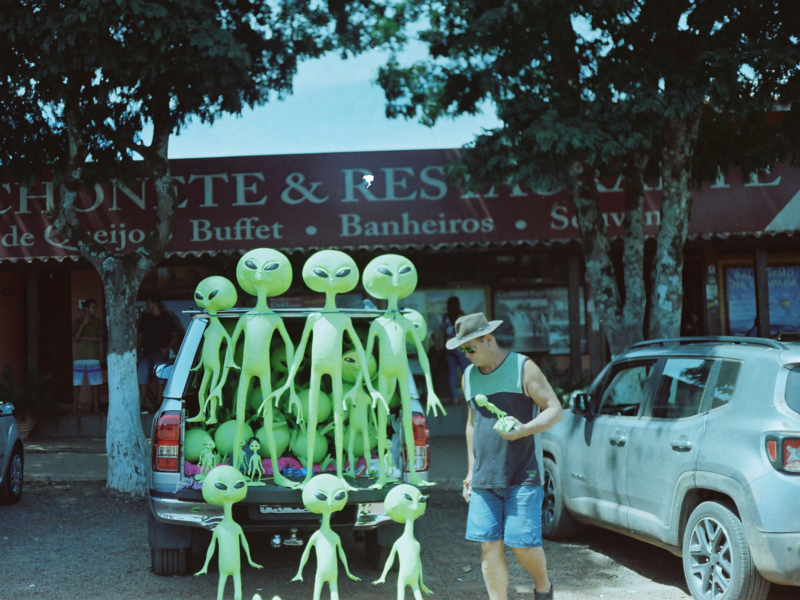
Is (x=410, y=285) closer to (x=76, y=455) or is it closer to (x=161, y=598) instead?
(x=161, y=598)

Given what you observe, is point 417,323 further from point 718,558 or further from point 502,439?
point 718,558

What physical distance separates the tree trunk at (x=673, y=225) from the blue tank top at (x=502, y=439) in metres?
5.00

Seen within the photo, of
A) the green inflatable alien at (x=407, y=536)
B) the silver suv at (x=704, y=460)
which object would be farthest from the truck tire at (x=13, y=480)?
the silver suv at (x=704, y=460)

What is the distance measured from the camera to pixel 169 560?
5.81 metres

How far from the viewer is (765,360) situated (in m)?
4.84

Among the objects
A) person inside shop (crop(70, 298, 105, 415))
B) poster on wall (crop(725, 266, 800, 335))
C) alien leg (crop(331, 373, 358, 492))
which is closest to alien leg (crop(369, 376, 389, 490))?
alien leg (crop(331, 373, 358, 492))

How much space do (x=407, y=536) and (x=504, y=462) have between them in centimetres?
66

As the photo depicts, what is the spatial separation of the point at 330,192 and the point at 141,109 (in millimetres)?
3917

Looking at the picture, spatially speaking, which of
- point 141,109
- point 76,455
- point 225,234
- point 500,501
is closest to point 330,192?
point 225,234

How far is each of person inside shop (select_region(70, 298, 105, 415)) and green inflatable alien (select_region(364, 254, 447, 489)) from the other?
9526 mm

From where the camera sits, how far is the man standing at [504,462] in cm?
450

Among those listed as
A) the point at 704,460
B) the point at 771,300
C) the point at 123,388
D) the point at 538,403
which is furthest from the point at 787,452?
the point at 771,300

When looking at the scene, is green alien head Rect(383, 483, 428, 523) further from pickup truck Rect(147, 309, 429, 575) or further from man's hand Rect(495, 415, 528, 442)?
man's hand Rect(495, 415, 528, 442)

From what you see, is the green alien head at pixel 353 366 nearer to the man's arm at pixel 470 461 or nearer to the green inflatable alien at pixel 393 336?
the green inflatable alien at pixel 393 336
